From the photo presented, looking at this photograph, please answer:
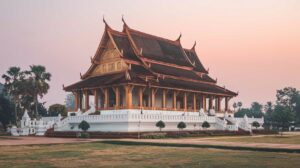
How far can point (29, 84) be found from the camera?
180 feet

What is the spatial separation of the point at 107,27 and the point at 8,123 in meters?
22.0

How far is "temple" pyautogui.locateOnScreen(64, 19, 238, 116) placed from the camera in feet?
134

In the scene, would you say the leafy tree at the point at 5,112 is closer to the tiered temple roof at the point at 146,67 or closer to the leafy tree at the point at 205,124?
the tiered temple roof at the point at 146,67

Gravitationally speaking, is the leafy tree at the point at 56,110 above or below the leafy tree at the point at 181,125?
above

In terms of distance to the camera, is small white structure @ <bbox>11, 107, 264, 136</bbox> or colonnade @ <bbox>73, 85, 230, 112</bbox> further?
colonnade @ <bbox>73, 85, 230, 112</bbox>

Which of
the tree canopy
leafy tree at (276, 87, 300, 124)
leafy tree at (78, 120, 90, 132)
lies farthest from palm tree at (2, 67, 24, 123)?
leafy tree at (276, 87, 300, 124)

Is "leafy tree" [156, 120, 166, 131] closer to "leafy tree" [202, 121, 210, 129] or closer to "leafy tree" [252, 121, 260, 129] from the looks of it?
"leafy tree" [202, 121, 210, 129]

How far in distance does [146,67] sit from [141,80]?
5945 mm

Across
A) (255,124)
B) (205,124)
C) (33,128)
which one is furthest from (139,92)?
(255,124)

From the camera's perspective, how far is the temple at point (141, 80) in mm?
40716

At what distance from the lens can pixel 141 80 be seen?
1534 inches

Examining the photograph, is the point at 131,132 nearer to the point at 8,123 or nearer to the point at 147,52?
the point at 147,52

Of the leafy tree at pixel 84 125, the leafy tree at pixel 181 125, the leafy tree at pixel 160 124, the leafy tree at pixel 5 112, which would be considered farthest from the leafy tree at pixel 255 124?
the leafy tree at pixel 5 112

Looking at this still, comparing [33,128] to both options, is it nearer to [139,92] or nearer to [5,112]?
[139,92]
